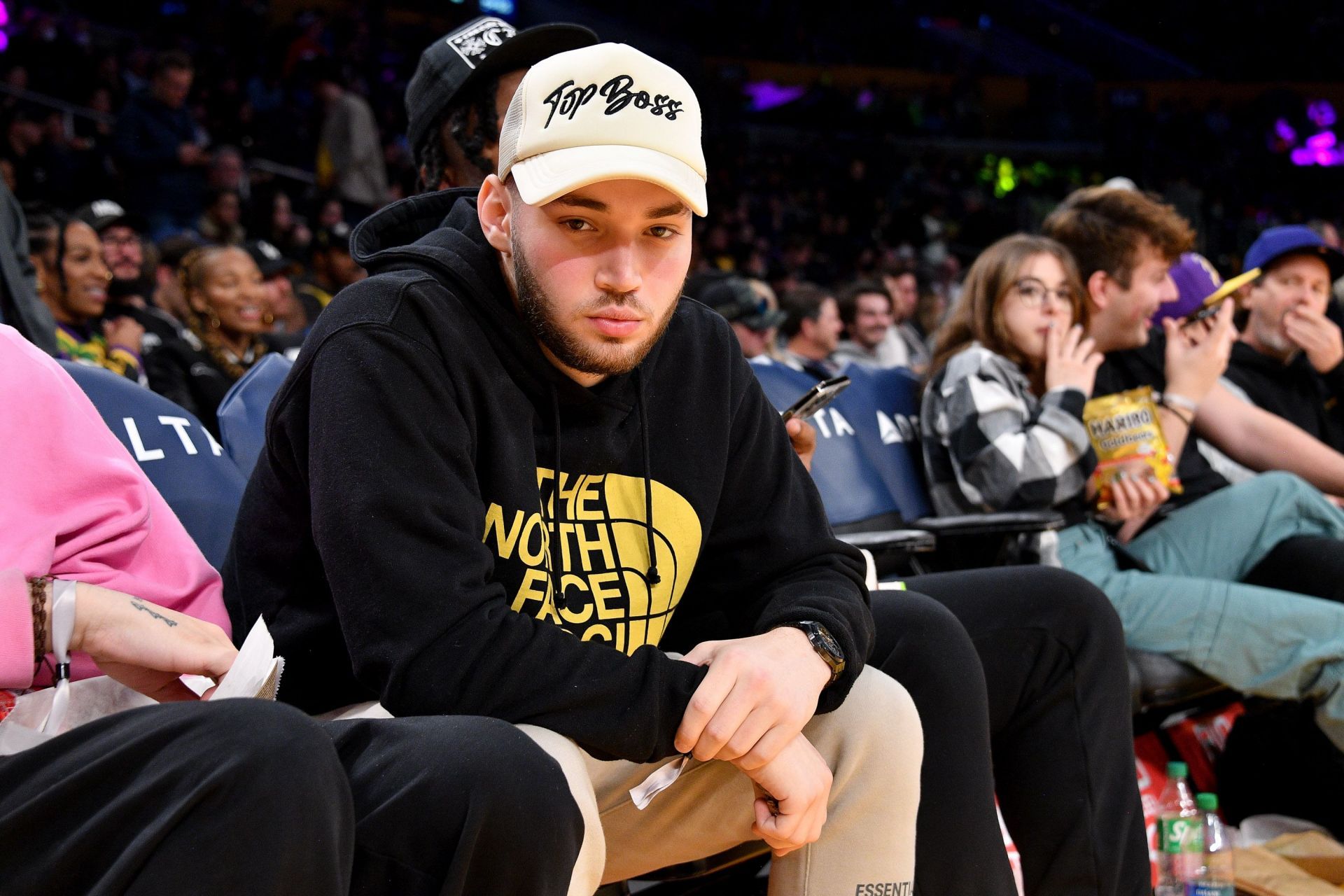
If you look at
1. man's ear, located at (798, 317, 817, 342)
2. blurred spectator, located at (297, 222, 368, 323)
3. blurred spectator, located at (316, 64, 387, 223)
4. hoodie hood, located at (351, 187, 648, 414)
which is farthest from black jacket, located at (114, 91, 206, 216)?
hoodie hood, located at (351, 187, 648, 414)

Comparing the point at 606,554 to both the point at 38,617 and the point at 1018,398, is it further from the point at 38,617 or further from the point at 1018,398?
the point at 1018,398

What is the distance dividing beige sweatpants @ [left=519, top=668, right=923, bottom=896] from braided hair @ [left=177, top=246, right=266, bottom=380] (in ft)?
10.5

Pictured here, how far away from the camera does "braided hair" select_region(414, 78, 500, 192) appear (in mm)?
2268

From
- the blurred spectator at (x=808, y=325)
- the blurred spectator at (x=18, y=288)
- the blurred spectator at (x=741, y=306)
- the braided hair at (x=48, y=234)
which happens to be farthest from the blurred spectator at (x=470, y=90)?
the blurred spectator at (x=808, y=325)

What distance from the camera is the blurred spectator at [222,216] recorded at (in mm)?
7008

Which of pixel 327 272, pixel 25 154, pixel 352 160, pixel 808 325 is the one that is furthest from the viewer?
pixel 352 160

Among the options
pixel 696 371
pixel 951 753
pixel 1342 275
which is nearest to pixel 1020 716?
pixel 951 753

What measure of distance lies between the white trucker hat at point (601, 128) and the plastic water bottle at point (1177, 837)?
169cm

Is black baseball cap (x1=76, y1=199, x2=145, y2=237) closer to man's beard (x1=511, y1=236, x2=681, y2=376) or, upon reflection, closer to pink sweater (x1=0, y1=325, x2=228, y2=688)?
pink sweater (x1=0, y1=325, x2=228, y2=688)

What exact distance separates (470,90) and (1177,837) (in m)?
1.92

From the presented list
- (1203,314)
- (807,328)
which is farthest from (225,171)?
(1203,314)

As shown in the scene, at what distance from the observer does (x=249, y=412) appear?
7.07 feet

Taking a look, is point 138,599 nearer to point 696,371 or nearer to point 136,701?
point 136,701

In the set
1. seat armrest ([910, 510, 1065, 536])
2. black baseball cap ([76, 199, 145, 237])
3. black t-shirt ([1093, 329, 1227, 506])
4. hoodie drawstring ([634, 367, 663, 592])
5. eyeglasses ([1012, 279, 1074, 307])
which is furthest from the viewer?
black baseball cap ([76, 199, 145, 237])
